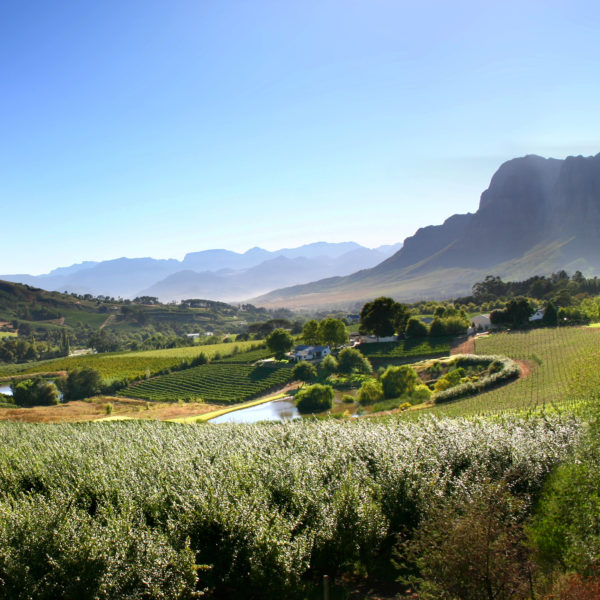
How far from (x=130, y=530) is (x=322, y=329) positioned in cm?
6658

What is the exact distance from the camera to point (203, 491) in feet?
43.3

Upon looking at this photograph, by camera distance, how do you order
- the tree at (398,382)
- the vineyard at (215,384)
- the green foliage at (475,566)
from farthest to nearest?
the vineyard at (215,384), the tree at (398,382), the green foliage at (475,566)

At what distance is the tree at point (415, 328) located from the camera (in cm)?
7131

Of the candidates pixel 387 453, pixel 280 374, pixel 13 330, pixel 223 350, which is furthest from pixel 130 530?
pixel 13 330

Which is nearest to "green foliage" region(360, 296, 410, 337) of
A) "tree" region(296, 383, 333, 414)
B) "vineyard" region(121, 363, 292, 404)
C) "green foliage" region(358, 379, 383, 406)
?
"vineyard" region(121, 363, 292, 404)

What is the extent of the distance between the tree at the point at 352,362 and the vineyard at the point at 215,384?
7.72 metres

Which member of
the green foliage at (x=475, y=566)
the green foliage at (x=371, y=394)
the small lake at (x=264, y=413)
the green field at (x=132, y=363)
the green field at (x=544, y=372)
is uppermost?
the green foliage at (x=475, y=566)

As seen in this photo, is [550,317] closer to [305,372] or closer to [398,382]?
[398,382]

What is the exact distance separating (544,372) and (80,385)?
6169 cm

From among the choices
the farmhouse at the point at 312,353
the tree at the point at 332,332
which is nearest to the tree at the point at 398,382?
the farmhouse at the point at 312,353

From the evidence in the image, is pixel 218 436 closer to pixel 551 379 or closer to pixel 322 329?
pixel 551 379

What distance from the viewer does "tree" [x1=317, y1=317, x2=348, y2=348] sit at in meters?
75.6

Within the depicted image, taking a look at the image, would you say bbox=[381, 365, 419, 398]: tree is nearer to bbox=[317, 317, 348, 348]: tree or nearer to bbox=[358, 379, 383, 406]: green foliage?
bbox=[358, 379, 383, 406]: green foliage

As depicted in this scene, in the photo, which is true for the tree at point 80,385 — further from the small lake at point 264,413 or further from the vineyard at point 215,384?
the small lake at point 264,413
